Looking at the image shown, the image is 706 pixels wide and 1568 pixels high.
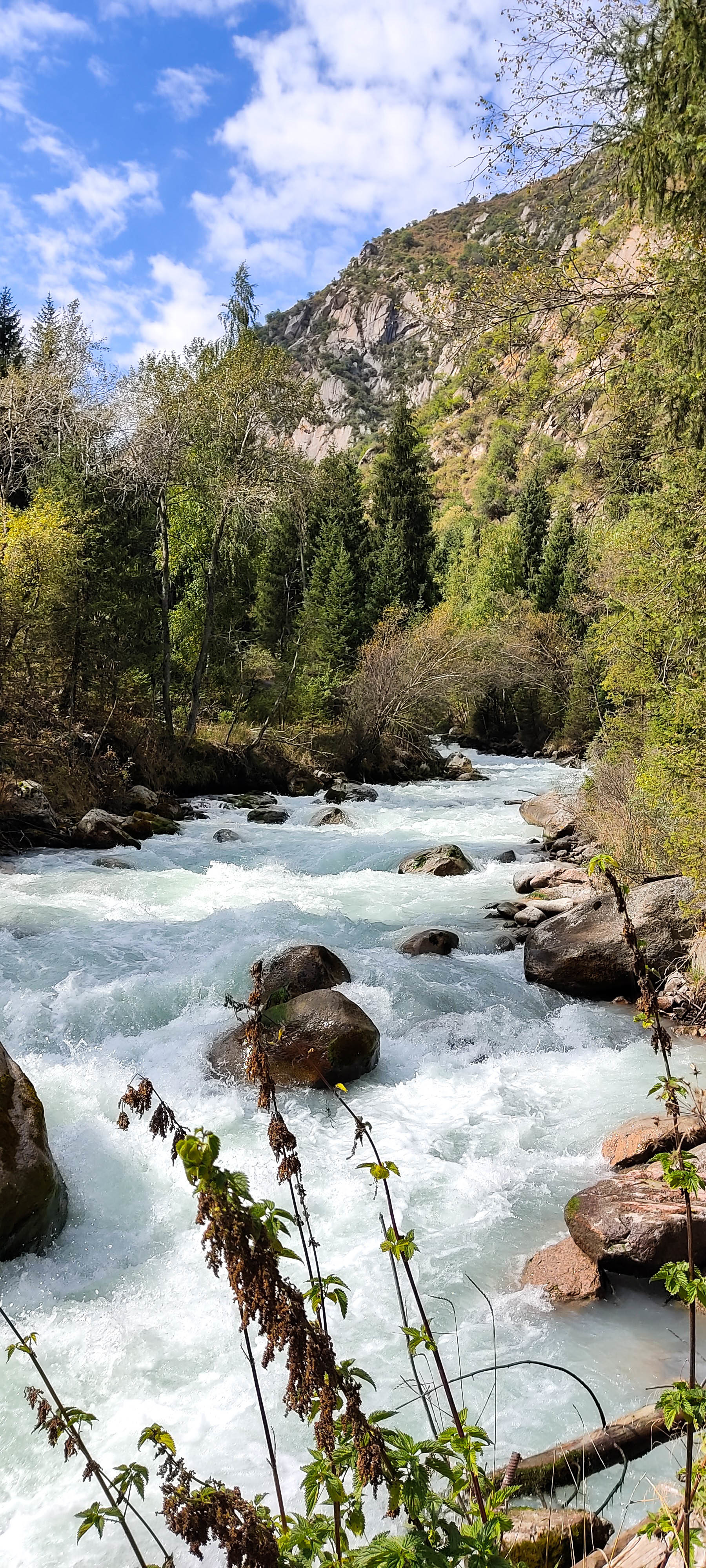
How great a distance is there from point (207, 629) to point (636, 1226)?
20.4 metres

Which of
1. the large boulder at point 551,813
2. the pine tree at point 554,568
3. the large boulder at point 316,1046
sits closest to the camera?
the large boulder at point 316,1046


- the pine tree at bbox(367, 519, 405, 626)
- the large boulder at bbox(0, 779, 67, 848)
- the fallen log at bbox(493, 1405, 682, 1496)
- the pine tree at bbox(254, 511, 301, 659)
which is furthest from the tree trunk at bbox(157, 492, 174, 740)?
the fallen log at bbox(493, 1405, 682, 1496)

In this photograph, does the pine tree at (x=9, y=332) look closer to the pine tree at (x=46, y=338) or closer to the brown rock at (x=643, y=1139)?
the pine tree at (x=46, y=338)

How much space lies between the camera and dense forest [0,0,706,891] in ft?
24.8

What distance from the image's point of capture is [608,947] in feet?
29.7

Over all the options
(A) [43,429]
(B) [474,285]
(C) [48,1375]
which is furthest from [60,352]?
(C) [48,1375]

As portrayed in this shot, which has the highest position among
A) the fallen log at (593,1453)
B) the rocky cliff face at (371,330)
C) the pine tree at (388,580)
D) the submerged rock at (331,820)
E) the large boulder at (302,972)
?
the rocky cliff face at (371,330)

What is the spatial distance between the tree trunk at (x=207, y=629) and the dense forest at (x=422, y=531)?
11 centimetres

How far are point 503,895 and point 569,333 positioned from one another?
780 centimetres

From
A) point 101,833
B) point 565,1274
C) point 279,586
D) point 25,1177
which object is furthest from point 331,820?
point 279,586

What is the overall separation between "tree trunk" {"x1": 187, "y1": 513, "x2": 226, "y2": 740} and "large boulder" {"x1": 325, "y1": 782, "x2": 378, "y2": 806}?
4.13 metres

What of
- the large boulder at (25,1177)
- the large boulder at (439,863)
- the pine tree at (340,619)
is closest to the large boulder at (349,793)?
the large boulder at (439,863)

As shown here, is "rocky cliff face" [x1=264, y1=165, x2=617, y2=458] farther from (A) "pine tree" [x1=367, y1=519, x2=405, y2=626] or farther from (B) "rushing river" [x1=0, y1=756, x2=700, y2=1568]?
(B) "rushing river" [x1=0, y1=756, x2=700, y2=1568]

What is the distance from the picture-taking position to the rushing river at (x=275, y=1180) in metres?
3.67
